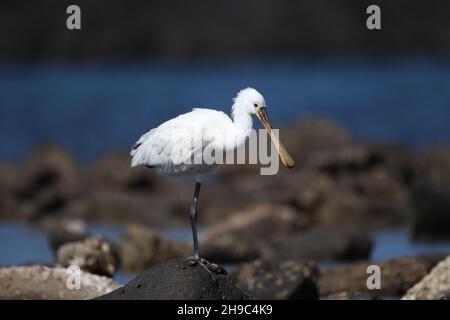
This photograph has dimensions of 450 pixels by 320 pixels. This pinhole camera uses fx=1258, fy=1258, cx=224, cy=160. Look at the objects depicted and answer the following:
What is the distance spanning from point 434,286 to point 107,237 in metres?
8.64

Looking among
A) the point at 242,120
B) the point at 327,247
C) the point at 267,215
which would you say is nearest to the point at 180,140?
the point at 242,120

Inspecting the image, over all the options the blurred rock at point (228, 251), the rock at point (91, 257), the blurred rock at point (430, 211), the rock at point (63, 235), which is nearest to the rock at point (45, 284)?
the rock at point (91, 257)

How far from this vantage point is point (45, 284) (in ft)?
45.7

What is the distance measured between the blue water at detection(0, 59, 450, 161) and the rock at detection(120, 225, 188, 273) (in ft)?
57.6

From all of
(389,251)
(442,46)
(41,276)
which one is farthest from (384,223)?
(442,46)

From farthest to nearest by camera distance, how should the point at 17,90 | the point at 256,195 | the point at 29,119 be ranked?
the point at 17,90, the point at 29,119, the point at 256,195

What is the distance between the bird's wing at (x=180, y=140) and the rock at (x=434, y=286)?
3349 mm

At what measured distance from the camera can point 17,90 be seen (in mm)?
62031

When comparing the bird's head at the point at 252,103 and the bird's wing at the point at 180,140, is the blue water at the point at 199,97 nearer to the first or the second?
the bird's wing at the point at 180,140

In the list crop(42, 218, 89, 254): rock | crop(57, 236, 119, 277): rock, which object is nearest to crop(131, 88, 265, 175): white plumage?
crop(57, 236, 119, 277): rock

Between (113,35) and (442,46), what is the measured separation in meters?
19.0

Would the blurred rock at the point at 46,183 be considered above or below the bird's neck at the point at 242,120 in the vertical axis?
below

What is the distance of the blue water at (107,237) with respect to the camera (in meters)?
19.6

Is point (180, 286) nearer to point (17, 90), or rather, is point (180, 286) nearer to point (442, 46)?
point (17, 90)
